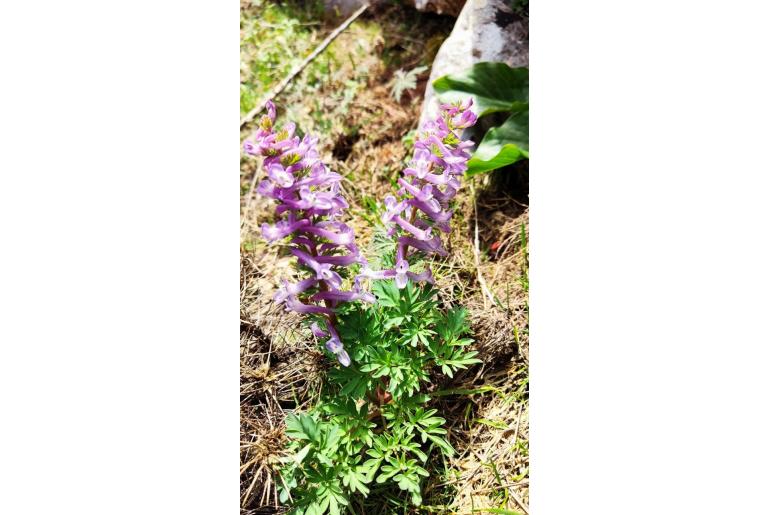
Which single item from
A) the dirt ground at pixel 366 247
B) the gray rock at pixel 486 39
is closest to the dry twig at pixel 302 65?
the dirt ground at pixel 366 247

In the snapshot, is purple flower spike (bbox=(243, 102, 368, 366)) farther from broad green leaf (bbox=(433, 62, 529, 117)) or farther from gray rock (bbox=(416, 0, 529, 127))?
gray rock (bbox=(416, 0, 529, 127))

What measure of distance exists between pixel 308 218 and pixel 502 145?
1.05 metres

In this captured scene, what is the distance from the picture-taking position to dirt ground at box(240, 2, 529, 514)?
2.33 metres

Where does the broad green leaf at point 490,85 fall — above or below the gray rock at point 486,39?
below

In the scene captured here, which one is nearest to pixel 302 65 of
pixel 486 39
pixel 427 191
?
pixel 486 39

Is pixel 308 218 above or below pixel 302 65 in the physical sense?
below

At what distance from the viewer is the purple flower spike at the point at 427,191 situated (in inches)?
84.9

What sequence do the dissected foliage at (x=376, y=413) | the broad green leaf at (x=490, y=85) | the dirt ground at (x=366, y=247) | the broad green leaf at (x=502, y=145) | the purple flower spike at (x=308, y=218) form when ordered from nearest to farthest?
the purple flower spike at (x=308, y=218), the dissected foliage at (x=376, y=413), the dirt ground at (x=366, y=247), the broad green leaf at (x=502, y=145), the broad green leaf at (x=490, y=85)

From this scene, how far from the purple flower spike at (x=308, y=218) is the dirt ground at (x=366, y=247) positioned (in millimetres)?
404

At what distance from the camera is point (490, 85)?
9.36ft

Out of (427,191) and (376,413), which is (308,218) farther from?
(376,413)

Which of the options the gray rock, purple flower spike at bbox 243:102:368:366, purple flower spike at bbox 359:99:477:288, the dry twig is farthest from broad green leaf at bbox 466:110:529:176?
the dry twig

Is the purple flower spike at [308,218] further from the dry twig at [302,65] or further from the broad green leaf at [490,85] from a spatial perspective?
the dry twig at [302,65]
